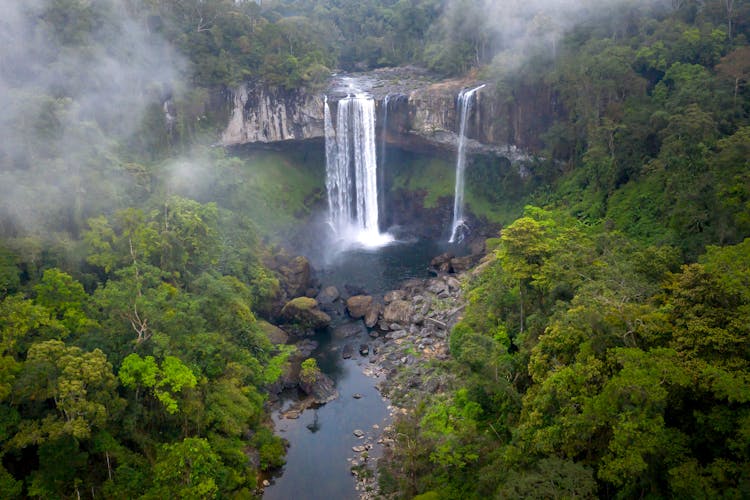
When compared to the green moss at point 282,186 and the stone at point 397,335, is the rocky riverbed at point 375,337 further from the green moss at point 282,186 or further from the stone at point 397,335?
the green moss at point 282,186

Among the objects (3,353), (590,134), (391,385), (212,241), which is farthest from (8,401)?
(590,134)

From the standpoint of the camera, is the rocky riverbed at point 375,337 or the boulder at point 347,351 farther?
the boulder at point 347,351

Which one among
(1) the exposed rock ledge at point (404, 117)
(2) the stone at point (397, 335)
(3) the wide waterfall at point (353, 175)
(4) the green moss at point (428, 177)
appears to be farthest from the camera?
(4) the green moss at point (428, 177)

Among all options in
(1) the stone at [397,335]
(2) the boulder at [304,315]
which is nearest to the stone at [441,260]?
(1) the stone at [397,335]

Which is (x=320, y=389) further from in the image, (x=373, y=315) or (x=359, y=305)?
(x=359, y=305)

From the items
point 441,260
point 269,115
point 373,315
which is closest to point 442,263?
point 441,260

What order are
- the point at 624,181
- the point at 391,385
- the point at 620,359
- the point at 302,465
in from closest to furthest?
the point at 620,359, the point at 302,465, the point at 391,385, the point at 624,181

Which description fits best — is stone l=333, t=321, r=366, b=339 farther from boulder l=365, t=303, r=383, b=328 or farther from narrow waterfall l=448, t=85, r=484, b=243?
narrow waterfall l=448, t=85, r=484, b=243

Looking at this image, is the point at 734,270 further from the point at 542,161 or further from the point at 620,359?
the point at 542,161
